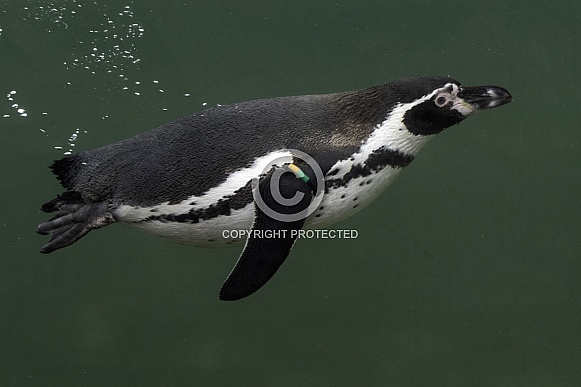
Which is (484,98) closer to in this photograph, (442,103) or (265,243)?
(442,103)

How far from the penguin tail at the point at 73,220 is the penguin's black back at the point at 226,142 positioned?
0.03m

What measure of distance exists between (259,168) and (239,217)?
0.48 ft

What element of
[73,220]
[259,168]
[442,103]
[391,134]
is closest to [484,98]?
[442,103]

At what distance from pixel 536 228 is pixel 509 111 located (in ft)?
1.52

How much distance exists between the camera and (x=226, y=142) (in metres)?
1.87

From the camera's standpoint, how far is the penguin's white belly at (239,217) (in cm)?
189

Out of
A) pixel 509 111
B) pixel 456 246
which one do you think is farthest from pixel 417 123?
pixel 509 111

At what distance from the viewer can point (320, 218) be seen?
1.93 m

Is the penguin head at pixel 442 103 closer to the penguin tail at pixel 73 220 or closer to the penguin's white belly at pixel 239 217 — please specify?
the penguin's white belly at pixel 239 217

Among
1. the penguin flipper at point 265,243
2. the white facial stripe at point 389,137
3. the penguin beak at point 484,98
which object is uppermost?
the penguin beak at point 484,98

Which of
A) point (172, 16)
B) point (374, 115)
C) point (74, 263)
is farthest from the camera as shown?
point (172, 16)

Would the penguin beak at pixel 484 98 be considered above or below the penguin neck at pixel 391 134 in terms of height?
above

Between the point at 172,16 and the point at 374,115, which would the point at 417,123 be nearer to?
the point at 374,115

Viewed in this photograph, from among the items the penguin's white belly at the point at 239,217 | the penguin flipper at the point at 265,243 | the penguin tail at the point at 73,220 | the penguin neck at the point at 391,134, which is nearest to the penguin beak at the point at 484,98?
the penguin neck at the point at 391,134
